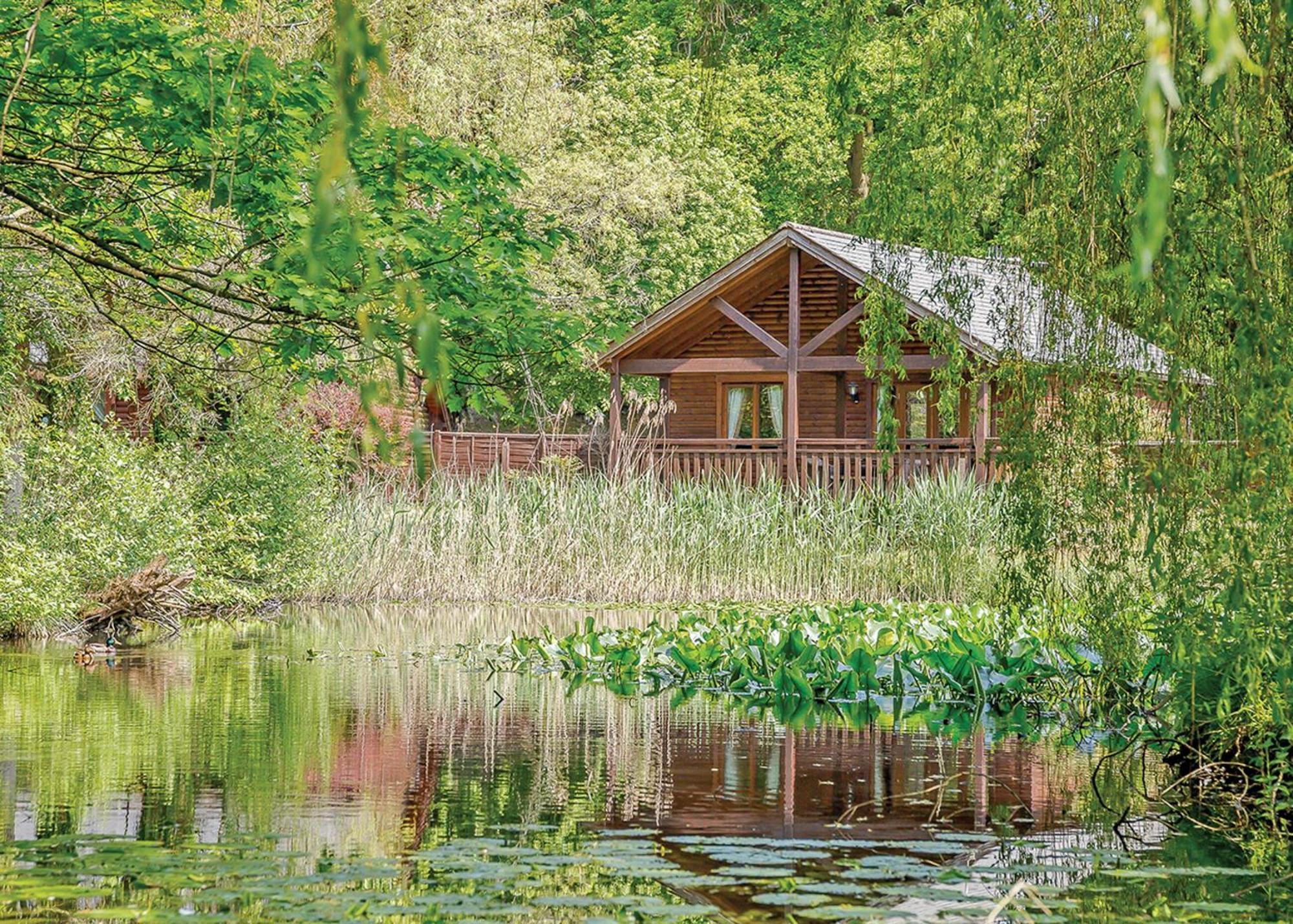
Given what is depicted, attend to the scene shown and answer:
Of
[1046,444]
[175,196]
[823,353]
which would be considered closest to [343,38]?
[1046,444]

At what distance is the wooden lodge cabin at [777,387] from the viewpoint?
89.6 ft

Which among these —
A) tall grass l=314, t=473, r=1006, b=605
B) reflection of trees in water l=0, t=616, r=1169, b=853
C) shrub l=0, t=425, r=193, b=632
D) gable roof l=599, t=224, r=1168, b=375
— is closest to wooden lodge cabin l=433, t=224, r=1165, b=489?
tall grass l=314, t=473, r=1006, b=605

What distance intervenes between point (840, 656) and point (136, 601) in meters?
7.74

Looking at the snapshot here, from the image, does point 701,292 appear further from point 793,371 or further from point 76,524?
point 76,524

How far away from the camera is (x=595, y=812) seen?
26.4 ft

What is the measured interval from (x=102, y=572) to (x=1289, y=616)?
43.4 ft

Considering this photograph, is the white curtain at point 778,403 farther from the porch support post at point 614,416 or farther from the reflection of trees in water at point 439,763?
the reflection of trees in water at point 439,763

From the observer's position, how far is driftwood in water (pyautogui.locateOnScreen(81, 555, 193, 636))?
17.4 meters

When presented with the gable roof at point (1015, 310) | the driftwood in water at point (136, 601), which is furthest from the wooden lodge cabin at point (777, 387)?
the gable roof at point (1015, 310)

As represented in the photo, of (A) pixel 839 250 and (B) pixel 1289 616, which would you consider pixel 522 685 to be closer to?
(B) pixel 1289 616

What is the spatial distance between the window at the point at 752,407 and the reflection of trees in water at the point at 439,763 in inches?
804

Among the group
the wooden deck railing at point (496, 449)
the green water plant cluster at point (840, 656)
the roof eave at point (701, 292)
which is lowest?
the green water plant cluster at point (840, 656)

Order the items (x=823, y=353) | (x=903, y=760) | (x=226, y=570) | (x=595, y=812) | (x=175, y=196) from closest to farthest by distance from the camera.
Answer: (x=595, y=812) < (x=903, y=760) < (x=175, y=196) < (x=226, y=570) < (x=823, y=353)

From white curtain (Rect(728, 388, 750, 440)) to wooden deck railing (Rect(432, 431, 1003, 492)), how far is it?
539 mm
